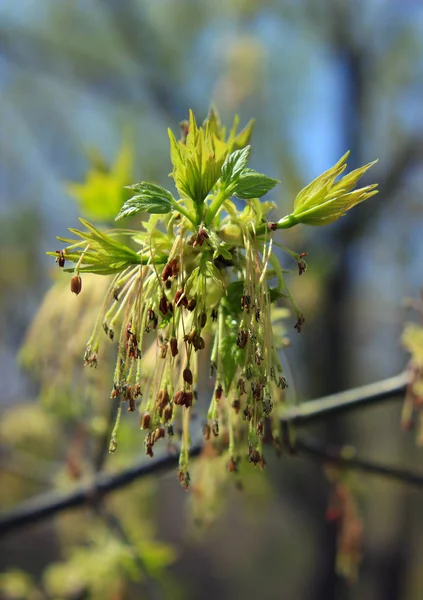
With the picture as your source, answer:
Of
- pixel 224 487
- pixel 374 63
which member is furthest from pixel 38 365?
pixel 374 63

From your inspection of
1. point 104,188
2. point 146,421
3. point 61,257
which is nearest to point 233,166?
point 61,257

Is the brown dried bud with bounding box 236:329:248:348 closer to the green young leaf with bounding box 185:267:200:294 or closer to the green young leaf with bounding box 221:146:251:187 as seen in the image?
the green young leaf with bounding box 185:267:200:294

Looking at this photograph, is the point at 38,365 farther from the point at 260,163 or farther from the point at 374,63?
the point at 374,63

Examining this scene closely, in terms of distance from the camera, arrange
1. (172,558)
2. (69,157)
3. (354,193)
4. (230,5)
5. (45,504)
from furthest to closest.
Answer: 1. (69,157)
2. (230,5)
3. (172,558)
4. (45,504)
5. (354,193)

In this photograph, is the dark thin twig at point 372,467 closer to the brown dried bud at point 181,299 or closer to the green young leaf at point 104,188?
the brown dried bud at point 181,299

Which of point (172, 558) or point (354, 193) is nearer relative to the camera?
point (354, 193)

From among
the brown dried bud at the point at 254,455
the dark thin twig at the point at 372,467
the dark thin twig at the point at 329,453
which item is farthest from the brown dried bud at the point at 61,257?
the dark thin twig at the point at 372,467

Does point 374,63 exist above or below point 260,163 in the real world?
above
